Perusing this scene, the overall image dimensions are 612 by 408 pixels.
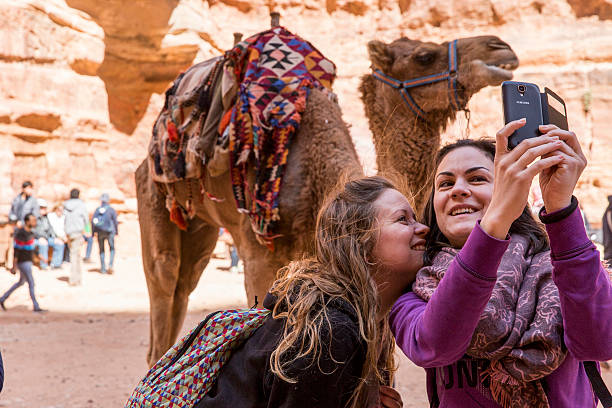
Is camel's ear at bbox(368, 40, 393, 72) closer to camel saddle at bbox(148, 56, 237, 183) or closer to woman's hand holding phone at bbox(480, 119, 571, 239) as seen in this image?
camel saddle at bbox(148, 56, 237, 183)

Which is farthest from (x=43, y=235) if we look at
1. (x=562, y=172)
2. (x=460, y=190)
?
(x=562, y=172)

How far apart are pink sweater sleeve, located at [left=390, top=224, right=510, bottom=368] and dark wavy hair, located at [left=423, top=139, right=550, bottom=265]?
0.30 m

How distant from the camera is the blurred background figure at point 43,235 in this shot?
11.7m

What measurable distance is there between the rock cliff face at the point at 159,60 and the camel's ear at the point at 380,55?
23.2 ft

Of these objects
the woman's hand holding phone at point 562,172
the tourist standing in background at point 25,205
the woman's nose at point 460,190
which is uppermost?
the woman's hand holding phone at point 562,172

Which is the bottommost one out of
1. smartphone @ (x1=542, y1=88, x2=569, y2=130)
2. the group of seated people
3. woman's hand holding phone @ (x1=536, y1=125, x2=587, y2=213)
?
the group of seated people

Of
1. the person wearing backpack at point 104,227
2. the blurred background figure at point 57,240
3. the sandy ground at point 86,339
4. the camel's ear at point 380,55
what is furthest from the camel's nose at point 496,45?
the blurred background figure at point 57,240

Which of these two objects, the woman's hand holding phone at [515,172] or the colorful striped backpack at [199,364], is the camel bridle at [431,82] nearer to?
the colorful striped backpack at [199,364]

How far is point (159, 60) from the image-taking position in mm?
19766

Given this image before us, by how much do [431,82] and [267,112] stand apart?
96 centimetres

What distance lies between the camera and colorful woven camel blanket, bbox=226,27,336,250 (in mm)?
3518

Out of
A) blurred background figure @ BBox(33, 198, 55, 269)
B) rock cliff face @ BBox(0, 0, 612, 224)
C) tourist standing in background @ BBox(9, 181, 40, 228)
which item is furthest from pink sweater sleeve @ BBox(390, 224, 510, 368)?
blurred background figure @ BBox(33, 198, 55, 269)

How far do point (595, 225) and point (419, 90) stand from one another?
1815 centimetres

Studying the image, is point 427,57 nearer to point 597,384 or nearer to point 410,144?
point 410,144
